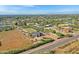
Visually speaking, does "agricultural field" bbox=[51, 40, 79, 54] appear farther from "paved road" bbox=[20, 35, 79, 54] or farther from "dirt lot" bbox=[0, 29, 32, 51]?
"dirt lot" bbox=[0, 29, 32, 51]

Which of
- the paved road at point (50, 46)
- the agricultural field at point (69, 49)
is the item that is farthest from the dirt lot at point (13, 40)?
the agricultural field at point (69, 49)

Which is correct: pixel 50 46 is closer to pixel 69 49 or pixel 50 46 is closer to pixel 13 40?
pixel 69 49

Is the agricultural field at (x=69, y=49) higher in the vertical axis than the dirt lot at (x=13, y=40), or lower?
lower

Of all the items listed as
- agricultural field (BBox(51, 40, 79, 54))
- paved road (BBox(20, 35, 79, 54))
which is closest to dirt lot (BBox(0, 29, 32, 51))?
paved road (BBox(20, 35, 79, 54))

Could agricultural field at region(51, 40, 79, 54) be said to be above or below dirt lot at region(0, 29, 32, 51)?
below

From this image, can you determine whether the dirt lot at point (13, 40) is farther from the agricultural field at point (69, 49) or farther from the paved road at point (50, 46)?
the agricultural field at point (69, 49)

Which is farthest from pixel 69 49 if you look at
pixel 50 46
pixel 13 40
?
pixel 13 40
